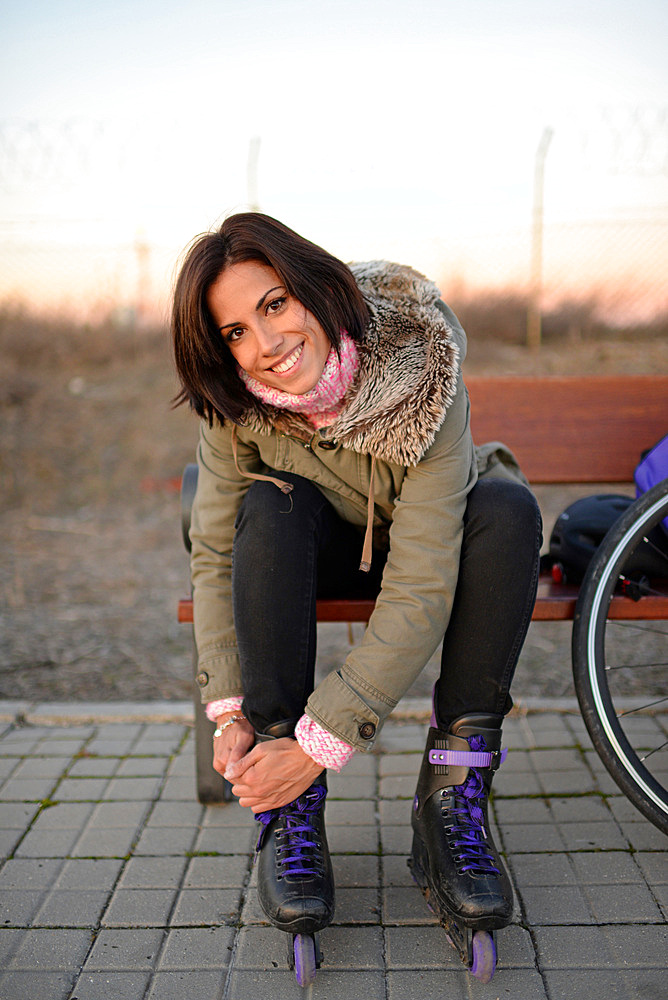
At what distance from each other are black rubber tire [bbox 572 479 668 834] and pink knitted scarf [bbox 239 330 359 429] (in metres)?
0.70

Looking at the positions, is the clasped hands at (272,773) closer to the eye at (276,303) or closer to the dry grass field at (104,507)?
the eye at (276,303)

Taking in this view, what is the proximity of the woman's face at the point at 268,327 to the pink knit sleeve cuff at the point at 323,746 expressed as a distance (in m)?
0.66

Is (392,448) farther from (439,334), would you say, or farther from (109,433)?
(109,433)

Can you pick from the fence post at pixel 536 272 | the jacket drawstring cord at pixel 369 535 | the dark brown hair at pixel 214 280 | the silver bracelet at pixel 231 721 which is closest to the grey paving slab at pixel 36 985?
the silver bracelet at pixel 231 721

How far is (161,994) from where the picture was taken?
160 centimetres

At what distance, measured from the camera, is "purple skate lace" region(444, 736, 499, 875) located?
1.65 metres

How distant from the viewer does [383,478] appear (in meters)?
1.82

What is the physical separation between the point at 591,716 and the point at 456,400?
0.75 metres

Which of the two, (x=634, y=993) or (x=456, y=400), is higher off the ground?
(x=456, y=400)

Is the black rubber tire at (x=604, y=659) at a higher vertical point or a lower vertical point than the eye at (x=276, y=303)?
lower

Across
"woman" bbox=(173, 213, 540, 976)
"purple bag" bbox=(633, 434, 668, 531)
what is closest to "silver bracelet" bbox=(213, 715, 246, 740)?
"woman" bbox=(173, 213, 540, 976)

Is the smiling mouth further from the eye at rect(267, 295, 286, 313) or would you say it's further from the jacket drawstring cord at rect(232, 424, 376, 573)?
the jacket drawstring cord at rect(232, 424, 376, 573)

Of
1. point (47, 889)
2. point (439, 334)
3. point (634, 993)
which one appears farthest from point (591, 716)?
point (47, 889)

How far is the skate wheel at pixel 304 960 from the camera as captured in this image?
159 cm
